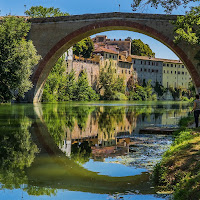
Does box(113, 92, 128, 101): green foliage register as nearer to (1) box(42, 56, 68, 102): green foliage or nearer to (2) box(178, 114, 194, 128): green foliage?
(1) box(42, 56, 68, 102): green foliage

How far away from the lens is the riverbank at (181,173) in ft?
19.8

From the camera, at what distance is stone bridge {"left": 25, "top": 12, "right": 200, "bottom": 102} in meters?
31.1

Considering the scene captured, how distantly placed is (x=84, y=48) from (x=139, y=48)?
2884 centimetres

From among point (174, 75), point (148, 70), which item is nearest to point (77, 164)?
point (148, 70)

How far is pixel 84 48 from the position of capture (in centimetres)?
7625

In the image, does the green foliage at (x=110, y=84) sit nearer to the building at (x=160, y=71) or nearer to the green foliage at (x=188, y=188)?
the building at (x=160, y=71)

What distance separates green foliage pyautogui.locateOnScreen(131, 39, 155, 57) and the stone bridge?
217ft

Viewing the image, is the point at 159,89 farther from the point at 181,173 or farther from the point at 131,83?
the point at 181,173

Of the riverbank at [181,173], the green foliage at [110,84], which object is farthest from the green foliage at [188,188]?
the green foliage at [110,84]

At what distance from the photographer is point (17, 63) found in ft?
81.3

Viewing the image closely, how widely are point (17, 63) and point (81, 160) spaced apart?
53.7ft

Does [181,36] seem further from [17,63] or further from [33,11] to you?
[33,11]

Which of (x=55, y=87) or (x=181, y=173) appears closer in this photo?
(x=181, y=173)

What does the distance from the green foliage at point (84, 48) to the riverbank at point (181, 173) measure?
218 ft
